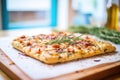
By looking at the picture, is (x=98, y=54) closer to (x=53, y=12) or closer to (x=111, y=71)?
(x=111, y=71)

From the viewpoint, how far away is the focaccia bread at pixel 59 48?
0.95m

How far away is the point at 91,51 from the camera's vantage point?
1.06m

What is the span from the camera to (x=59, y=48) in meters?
1.05

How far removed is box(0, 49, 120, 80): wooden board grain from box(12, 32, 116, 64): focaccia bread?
112 millimetres

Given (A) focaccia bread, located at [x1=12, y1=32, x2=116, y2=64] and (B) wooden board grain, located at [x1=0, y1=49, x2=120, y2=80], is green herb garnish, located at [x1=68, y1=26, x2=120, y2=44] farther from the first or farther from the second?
(B) wooden board grain, located at [x1=0, y1=49, x2=120, y2=80]

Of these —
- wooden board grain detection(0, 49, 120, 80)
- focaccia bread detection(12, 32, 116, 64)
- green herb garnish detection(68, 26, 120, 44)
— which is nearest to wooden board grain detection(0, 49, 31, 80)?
wooden board grain detection(0, 49, 120, 80)

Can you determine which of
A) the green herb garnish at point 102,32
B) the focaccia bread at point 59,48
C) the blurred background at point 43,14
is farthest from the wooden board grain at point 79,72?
the blurred background at point 43,14

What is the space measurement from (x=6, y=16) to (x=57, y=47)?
990 millimetres

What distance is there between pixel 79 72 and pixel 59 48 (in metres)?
0.22

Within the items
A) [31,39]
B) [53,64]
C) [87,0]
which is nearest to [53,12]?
[87,0]

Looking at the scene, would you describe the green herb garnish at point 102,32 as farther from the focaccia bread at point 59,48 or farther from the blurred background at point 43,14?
the blurred background at point 43,14

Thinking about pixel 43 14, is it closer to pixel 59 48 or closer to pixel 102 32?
pixel 102 32

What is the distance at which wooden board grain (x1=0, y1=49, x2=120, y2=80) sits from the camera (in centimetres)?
82

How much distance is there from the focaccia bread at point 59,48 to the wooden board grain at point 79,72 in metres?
0.11
